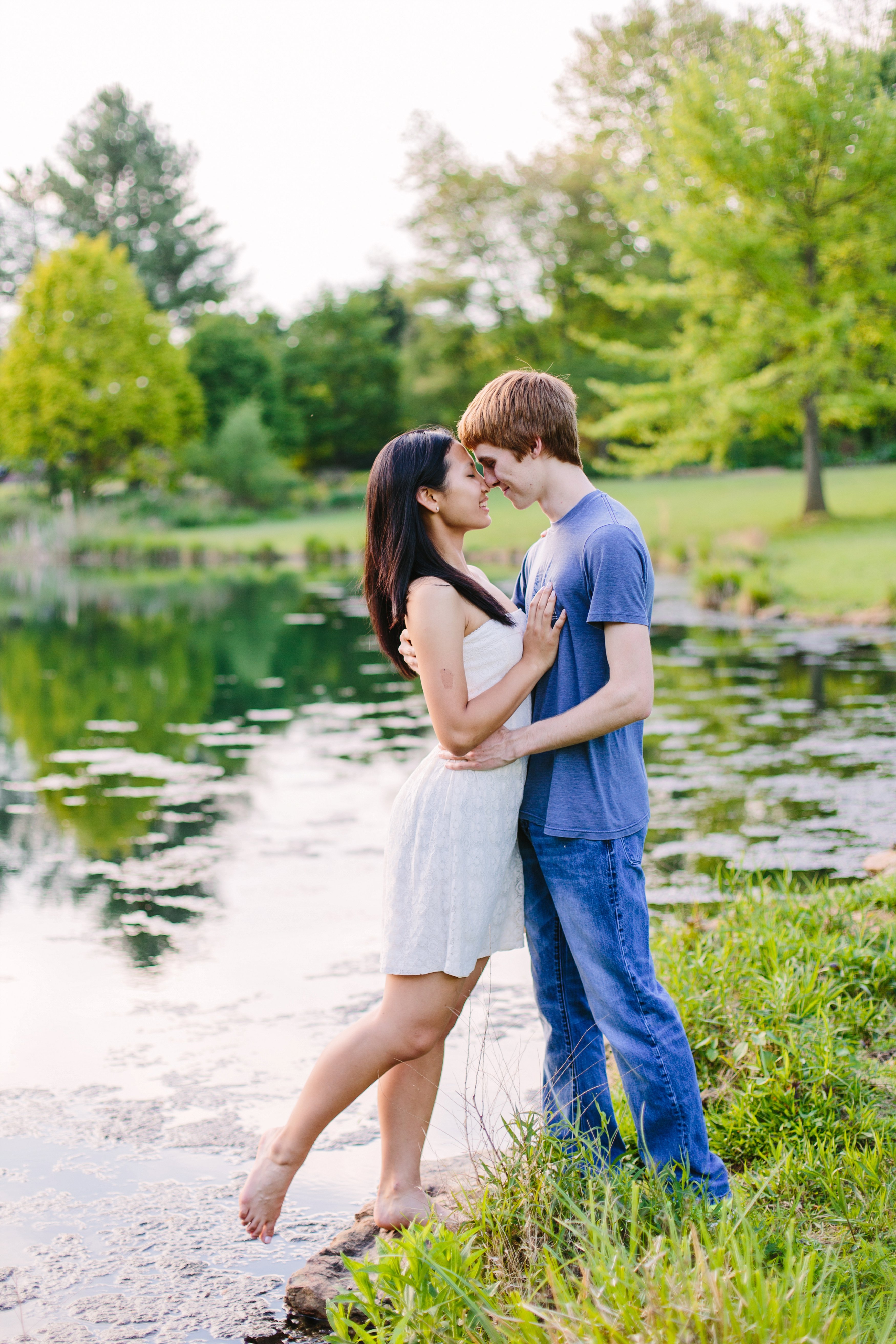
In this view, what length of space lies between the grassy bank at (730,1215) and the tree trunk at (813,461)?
23986 mm

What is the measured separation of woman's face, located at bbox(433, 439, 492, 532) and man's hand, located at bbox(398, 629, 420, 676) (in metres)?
0.30

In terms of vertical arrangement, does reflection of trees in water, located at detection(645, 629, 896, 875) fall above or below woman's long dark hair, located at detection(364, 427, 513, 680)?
below

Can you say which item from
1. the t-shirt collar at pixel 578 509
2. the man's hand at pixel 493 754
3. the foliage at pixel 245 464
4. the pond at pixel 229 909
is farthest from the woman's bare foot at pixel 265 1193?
the foliage at pixel 245 464

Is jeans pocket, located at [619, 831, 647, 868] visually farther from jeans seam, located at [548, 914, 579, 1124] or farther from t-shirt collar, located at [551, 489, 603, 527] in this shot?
t-shirt collar, located at [551, 489, 603, 527]

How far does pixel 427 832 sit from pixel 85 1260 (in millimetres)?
1405

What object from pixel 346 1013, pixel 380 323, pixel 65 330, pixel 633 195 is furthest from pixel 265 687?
pixel 380 323

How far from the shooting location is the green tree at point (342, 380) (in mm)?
53531

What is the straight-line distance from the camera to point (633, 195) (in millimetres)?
29859

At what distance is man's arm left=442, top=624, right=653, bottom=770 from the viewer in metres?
2.79

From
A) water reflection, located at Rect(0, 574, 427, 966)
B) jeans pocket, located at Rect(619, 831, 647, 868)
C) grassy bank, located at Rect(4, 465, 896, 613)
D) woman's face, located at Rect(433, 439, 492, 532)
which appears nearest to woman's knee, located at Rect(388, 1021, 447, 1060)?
jeans pocket, located at Rect(619, 831, 647, 868)

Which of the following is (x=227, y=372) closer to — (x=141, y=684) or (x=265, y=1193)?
(x=141, y=684)

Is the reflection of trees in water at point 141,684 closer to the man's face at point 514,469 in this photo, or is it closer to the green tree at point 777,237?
the man's face at point 514,469

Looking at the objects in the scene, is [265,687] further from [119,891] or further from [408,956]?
[408,956]

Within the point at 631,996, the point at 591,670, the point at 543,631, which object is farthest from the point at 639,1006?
the point at 543,631
